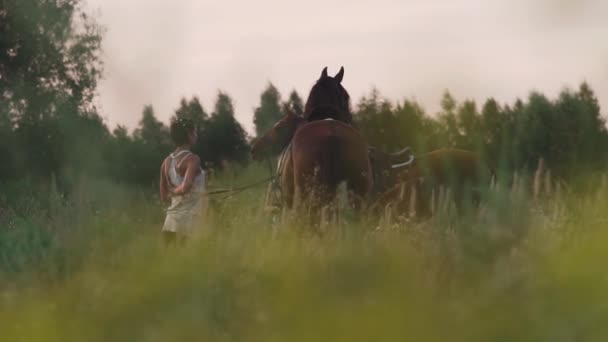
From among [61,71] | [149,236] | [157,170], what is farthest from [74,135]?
[149,236]

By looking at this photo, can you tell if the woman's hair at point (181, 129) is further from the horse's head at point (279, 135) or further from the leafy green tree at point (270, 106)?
the leafy green tree at point (270, 106)

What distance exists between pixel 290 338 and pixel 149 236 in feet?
3.80

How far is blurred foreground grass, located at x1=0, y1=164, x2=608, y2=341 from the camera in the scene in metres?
2.02

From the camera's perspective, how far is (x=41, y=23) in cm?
4156

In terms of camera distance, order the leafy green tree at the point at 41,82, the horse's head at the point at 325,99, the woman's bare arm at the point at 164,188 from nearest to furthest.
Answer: the woman's bare arm at the point at 164,188
the horse's head at the point at 325,99
the leafy green tree at the point at 41,82

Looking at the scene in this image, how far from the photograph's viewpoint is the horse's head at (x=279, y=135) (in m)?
11.5

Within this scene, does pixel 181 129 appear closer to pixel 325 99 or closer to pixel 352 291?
pixel 325 99

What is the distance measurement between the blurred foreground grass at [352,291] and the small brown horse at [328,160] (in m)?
7.19

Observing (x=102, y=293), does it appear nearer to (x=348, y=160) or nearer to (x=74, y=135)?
(x=348, y=160)

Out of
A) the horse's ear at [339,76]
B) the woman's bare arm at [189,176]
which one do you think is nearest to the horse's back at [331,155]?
the horse's ear at [339,76]

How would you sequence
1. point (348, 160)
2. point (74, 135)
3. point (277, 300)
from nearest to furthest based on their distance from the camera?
point (277, 300)
point (348, 160)
point (74, 135)

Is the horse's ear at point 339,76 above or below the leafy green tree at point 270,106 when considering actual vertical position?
below

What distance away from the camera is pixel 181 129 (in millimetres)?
9359

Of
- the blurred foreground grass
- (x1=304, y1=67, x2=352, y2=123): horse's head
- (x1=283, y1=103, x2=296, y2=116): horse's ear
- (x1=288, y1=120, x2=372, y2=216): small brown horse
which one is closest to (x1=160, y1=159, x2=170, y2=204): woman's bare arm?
(x1=288, y1=120, x2=372, y2=216): small brown horse
